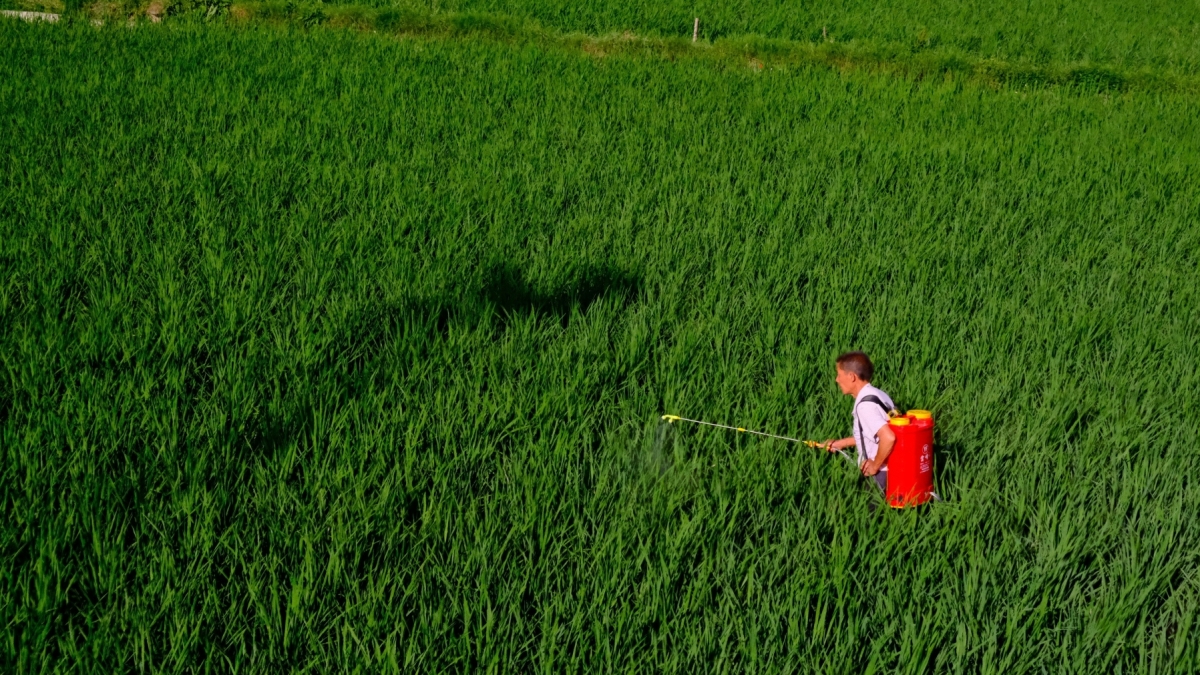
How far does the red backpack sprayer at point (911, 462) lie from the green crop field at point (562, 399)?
0.07m

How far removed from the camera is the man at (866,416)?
1910 mm

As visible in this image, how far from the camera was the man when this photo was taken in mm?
1910

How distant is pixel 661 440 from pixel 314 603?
886 millimetres

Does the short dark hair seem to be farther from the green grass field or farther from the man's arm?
the green grass field

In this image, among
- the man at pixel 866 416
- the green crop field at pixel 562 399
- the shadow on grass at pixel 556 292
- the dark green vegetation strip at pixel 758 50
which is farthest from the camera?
the dark green vegetation strip at pixel 758 50

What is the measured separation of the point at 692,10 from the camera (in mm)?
9031

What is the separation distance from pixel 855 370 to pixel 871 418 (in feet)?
0.41

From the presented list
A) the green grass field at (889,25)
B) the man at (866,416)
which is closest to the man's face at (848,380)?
the man at (866,416)

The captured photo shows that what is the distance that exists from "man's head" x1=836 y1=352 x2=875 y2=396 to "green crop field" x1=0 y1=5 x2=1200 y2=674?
0.21m

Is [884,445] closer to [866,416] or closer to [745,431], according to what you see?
[866,416]

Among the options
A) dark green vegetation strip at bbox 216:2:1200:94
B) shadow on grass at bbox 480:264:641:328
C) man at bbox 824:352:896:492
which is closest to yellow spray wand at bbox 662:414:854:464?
man at bbox 824:352:896:492

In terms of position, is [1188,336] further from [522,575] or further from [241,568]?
[241,568]

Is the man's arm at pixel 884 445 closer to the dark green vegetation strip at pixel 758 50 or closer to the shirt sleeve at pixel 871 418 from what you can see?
the shirt sleeve at pixel 871 418

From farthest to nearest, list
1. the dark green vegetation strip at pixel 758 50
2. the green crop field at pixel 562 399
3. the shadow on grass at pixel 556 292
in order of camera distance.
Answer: the dark green vegetation strip at pixel 758 50
the shadow on grass at pixel 556 292
the green crop field at pixel 562 399
